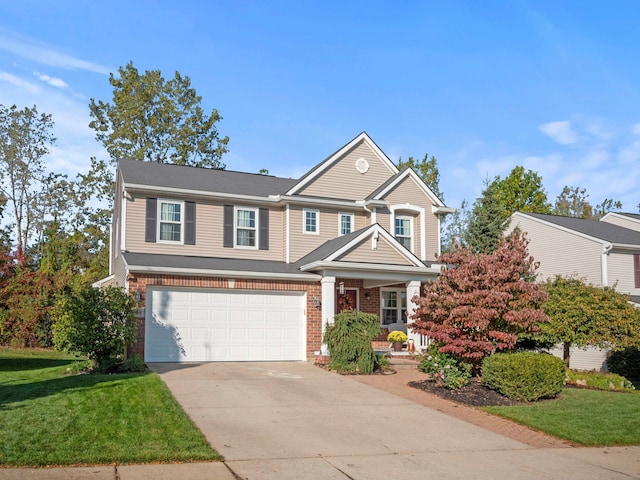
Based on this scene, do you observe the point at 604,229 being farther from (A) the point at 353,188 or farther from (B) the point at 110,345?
(B) the point at 110,345

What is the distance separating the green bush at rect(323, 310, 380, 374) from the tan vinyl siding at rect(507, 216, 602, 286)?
13.0 m

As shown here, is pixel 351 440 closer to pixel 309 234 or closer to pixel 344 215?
pixel 309 234

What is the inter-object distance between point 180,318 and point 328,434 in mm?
8752

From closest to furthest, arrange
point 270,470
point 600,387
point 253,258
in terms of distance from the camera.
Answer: point 270,470 → point 600,387 → point 253,258

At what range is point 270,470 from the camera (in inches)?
317

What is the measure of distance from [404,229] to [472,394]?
10.0 m

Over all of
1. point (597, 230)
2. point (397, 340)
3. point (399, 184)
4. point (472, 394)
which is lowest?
point (472, 394)

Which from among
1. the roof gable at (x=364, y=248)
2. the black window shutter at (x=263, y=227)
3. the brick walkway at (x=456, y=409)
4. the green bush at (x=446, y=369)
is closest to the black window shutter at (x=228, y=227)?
the black window shutter at (x=263, y=227)

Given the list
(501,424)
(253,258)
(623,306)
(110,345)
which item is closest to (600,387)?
(623,306)

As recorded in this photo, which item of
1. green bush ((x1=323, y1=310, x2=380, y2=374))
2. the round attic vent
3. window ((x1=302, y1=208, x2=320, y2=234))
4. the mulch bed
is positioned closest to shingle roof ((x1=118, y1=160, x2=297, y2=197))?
window ((x1=302, y1=208, x2=320, y2=234))

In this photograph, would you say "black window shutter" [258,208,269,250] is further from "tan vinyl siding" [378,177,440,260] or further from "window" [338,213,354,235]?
"tan vinyl siding" [378,177,440,260]

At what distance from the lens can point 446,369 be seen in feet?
49.1

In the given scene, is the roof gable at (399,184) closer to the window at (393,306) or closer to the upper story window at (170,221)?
the window at (393,306)

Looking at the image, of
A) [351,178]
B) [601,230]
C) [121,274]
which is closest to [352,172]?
[351,178]
